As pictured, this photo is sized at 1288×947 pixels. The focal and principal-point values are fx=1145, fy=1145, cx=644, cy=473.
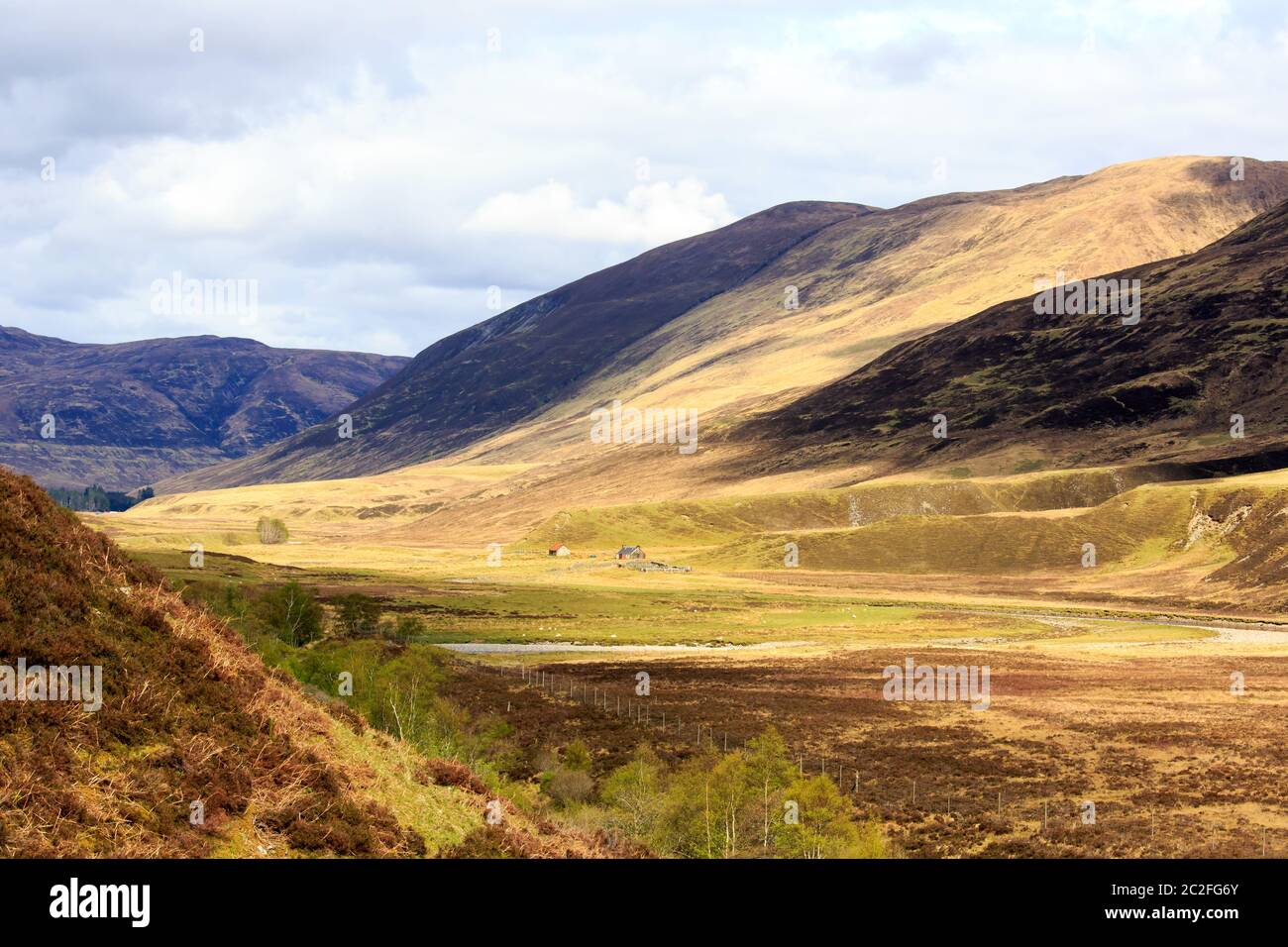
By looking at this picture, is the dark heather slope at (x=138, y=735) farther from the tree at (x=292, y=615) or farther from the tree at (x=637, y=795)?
the tree at (x=292, y=615)

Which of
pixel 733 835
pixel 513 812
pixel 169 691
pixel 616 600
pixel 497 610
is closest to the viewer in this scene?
pixel 169 691

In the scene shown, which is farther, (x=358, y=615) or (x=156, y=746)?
(x=358, y=615)

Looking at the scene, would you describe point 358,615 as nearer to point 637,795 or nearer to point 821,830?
point 637,795

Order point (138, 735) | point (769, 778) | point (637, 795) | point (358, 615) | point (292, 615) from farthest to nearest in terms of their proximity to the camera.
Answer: point (358, 615), point (292, 615), point (637, 795), point (769, 778), point (138, 735)

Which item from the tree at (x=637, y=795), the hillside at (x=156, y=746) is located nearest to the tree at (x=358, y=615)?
the tree at (x=637, y=795)

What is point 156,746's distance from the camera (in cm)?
1598

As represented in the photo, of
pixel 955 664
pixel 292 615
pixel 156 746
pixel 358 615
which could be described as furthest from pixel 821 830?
pixel 358 615

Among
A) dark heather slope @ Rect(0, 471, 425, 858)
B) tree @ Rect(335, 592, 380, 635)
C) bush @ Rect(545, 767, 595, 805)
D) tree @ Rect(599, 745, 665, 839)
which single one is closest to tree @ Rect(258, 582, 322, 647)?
tree @ Rect(335, 592, 380, 635)

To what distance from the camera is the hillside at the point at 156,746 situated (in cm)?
1409

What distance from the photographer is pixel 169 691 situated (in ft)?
55.9
